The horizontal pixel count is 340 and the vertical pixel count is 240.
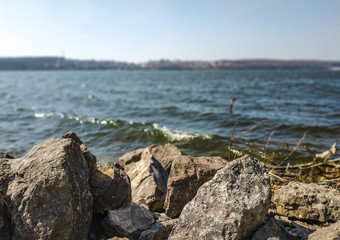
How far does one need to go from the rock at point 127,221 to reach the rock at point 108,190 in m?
0.12

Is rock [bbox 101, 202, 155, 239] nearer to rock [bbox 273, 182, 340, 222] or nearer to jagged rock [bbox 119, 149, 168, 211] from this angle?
jagged rock [bbox 119, 149, 168, 211]

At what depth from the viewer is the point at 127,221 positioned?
471 centimetres

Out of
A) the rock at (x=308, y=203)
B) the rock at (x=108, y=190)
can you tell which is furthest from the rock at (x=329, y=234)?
the rock at (x=108, y=190)

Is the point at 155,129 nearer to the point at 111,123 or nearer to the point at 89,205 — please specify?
the point at 111,123

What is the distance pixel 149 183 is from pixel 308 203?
2962mm

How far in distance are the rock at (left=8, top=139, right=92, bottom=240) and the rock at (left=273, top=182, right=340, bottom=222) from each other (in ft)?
11.6

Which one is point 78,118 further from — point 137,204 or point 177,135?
point 137,204

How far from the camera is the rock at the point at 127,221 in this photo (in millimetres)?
4602

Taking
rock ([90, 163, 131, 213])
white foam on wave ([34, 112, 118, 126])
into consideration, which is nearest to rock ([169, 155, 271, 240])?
rock ([90, 163, 131, 213])

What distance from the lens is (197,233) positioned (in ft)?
13.1

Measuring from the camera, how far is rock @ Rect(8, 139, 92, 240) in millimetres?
3934

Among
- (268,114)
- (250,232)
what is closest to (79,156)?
(250,232)

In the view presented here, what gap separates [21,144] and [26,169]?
11.3 m

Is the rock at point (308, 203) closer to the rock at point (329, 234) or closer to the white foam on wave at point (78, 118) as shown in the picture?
the rock at point (329, 234)
